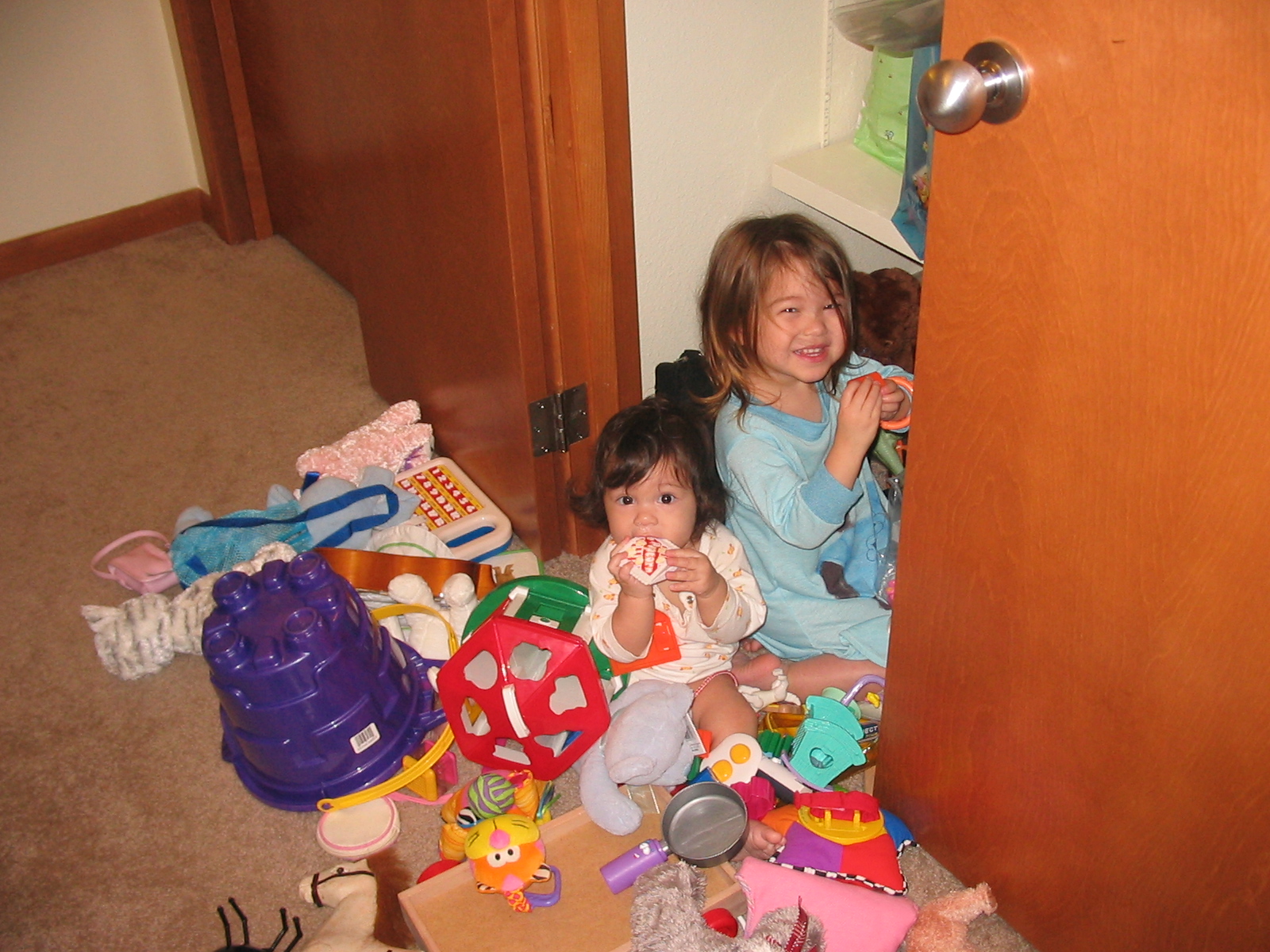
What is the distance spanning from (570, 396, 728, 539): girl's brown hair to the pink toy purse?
716mm

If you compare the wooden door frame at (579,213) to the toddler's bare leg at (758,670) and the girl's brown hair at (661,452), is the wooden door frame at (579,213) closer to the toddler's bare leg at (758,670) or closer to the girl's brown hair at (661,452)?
the girl's brown hair at (661,452)

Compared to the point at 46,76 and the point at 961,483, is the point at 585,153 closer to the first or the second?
the point at 961,483

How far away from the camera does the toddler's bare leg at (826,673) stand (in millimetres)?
1515

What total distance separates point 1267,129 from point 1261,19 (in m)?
0.06

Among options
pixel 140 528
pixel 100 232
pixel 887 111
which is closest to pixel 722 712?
pixel 887 111

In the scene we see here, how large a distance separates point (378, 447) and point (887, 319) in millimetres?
863

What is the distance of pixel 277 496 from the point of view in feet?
6.02

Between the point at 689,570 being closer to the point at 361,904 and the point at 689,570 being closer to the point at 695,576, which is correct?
the point at 695,576

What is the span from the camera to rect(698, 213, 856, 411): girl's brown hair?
57.9 inches

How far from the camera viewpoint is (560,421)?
5.42 feet

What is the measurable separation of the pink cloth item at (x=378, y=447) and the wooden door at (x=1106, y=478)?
102 cm

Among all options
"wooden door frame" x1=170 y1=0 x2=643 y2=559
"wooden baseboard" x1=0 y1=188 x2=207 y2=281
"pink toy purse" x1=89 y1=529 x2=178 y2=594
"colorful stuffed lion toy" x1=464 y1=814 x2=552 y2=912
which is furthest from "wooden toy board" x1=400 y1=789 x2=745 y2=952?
"wooden baseboard" x1=0 y1=188 x2=207 y2=281

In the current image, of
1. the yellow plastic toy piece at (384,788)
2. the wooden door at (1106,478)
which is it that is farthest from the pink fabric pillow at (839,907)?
the yellow plastic toy piece at (384,788)

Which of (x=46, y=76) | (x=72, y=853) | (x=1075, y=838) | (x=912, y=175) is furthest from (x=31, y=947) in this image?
(x=46, y=76)
